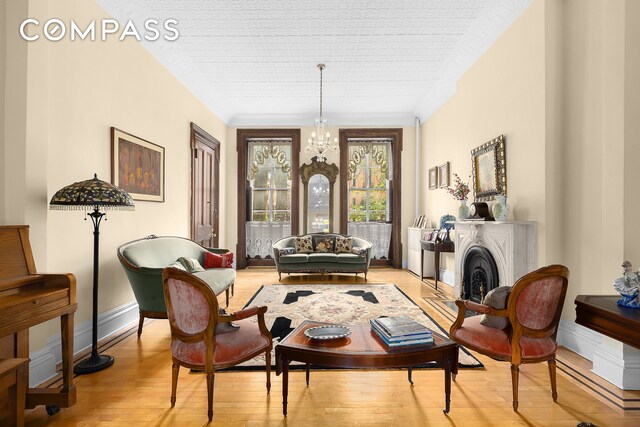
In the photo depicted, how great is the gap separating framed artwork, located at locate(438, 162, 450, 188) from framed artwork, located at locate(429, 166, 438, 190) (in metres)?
0.17

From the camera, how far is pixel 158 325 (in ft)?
13.4

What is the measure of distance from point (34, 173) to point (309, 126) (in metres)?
6.00

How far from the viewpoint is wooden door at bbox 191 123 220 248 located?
19.7ft

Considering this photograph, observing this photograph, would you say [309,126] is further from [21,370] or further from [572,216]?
[21,370]

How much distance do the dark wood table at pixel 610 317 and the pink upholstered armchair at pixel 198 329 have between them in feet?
7.05

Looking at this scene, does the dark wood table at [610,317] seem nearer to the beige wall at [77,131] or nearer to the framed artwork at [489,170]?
the framed artwork at [489,170]

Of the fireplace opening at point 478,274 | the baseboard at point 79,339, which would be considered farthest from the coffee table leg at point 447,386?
the baseboard at point 79,339

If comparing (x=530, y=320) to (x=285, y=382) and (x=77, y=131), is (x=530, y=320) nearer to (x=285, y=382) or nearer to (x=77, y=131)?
(x=285, y=382)

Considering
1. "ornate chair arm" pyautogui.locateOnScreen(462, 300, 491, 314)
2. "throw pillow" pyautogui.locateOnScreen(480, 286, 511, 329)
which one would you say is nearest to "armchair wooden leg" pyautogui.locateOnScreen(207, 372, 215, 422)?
"ornate chair arm" pyautogui.locateOnScreen(462, 300, 491, 314)

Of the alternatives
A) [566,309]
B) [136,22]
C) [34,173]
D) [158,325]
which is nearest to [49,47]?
[34,173]

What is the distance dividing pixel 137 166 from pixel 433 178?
5.44 m

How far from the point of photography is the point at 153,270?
345 cm

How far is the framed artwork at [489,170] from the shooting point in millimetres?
4121

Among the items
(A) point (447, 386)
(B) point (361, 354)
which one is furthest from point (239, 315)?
(A) point (447, 386)
